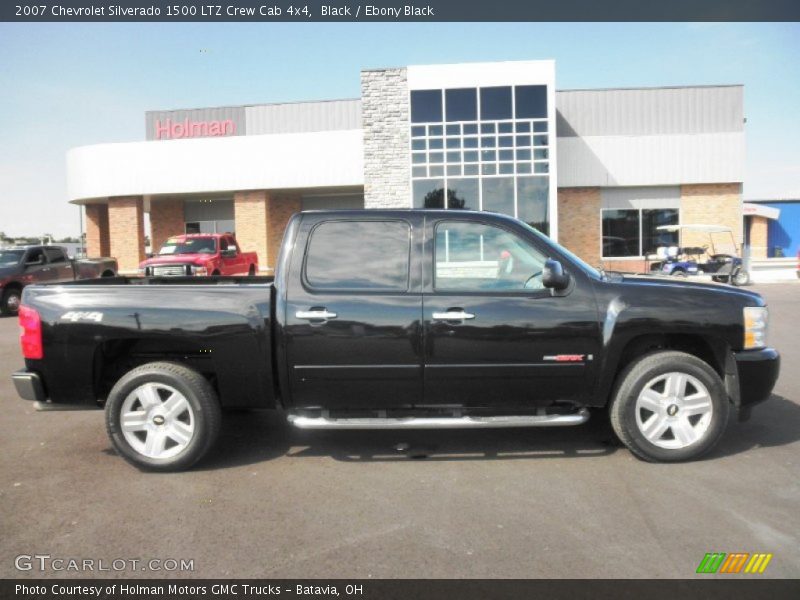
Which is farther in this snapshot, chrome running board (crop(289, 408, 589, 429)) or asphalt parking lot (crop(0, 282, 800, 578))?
chrome running board (crop(289, 408, 589, 429))

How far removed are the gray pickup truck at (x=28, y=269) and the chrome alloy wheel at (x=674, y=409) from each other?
13.7 m

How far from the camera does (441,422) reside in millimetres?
4309

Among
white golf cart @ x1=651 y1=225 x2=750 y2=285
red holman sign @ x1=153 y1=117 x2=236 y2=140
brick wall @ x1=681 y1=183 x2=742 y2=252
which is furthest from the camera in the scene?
red holman sign @ x1=153 y1=117 x2=236 y2=140

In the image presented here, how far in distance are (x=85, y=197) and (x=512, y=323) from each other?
32921mm

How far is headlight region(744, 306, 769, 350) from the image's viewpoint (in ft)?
14.7

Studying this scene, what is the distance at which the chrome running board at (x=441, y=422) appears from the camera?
14.1ft

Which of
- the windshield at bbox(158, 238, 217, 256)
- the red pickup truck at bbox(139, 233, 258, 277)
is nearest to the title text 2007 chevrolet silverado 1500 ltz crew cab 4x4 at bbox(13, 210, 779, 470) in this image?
the red pickup truck at bbox(139, 233, 258, 277)

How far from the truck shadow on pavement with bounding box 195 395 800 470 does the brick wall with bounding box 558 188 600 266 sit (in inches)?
904

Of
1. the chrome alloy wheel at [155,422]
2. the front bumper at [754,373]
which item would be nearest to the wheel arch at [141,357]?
the chrome alloy wheel at [155,422]

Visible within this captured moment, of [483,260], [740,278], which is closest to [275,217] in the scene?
[740,278]

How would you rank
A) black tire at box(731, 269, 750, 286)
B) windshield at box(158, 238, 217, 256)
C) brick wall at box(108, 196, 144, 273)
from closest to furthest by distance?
windshield at box(158, 238, 217, 256), black tire at box(731, 269, 750, 286), brick wall at box(108, 196, 144, 273)

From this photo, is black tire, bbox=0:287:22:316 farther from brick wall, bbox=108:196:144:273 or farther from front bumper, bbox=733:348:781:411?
brick wall, bbox=108:196:144:273

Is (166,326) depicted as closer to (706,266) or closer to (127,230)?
(706,266)

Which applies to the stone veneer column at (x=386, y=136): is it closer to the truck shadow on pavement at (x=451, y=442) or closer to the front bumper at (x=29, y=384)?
Answer: the truck shadow on pavement at (x=451, y=442)
